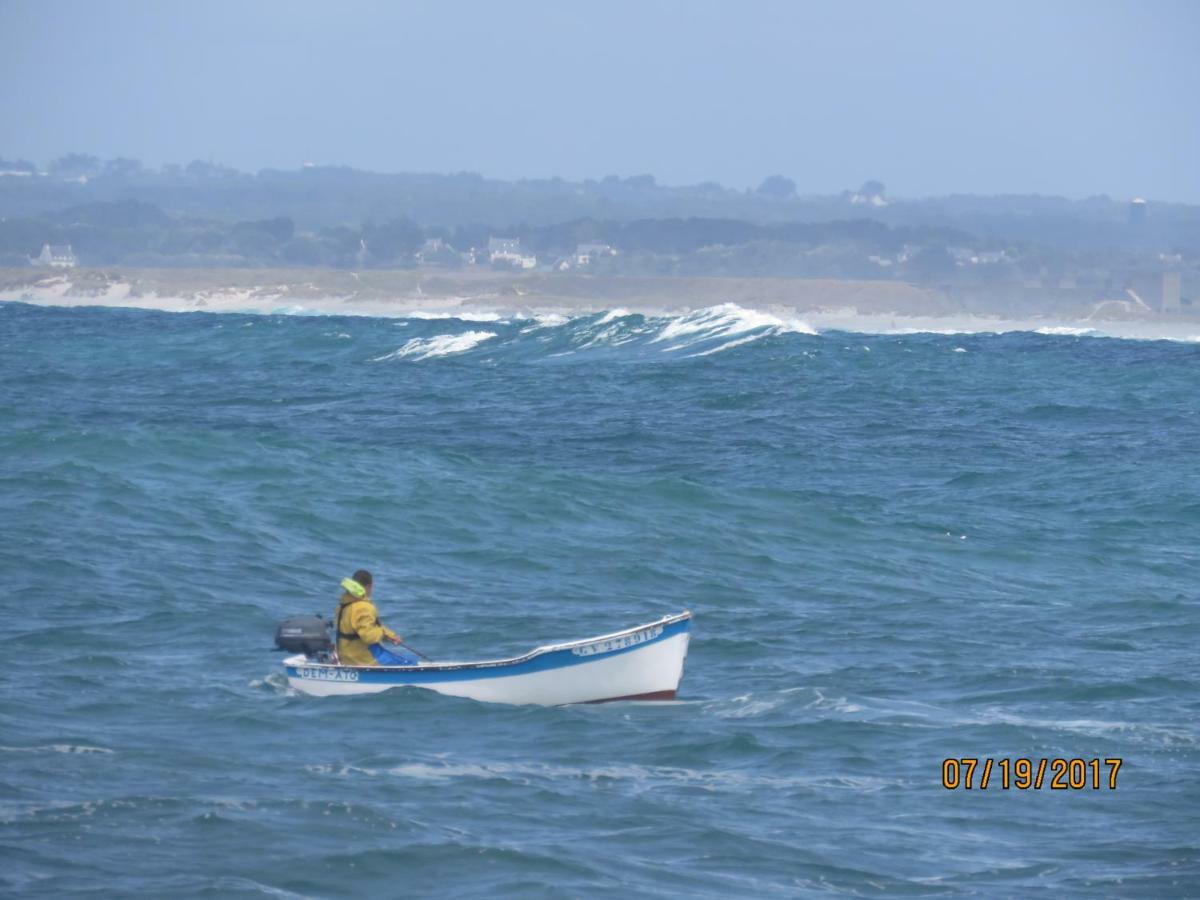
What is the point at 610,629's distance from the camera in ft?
67.9

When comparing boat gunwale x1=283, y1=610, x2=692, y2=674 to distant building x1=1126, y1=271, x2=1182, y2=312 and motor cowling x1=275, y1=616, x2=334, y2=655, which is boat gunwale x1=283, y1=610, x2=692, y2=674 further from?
distant building x1=1126, y1=271, x2=1182, y2=312

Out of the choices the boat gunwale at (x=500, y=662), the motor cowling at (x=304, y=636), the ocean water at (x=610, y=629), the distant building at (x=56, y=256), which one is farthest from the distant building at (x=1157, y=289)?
the motor cowling at (x=304, y=636)

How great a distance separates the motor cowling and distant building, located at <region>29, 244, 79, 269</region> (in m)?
129

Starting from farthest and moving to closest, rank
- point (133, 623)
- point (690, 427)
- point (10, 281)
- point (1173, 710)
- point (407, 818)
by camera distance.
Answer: point (10, 281) < point (690, 427) < point (133, 623) < point (1173, 710) < point (407, 818)

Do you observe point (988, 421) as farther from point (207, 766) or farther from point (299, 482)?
point (207, 766)

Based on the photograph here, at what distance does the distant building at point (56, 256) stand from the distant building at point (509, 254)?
119 ft

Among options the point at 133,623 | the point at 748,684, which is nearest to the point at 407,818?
the point at 748,684

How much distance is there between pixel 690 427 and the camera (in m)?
38.3

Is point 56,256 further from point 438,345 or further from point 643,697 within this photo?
point 643,697

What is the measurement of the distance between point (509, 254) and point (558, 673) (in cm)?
13934

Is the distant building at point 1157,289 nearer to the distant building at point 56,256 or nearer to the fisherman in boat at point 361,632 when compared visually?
the distant building at point 56,256

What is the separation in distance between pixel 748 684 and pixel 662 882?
5.57m

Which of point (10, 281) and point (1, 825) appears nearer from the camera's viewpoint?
point (1, 825)
